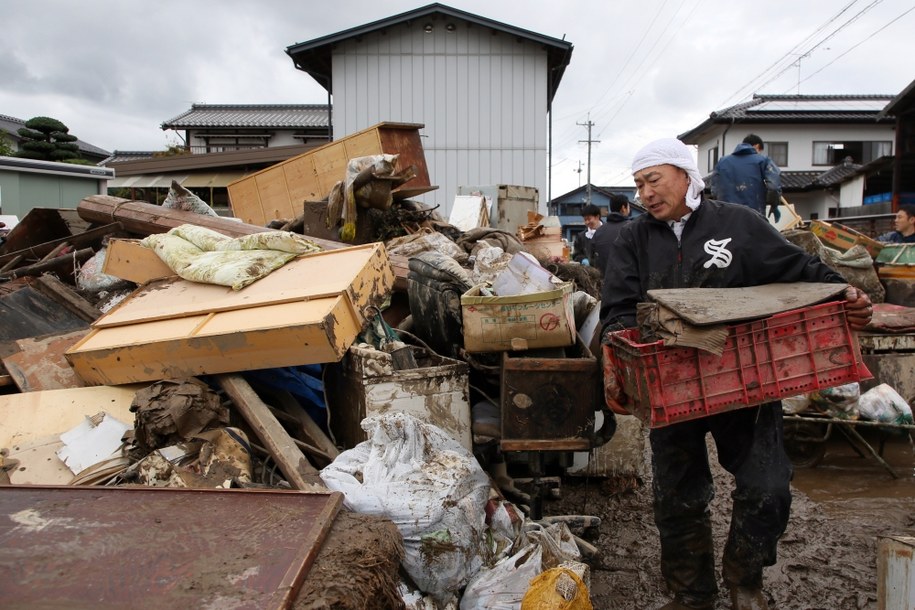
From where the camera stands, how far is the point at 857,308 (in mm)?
2320

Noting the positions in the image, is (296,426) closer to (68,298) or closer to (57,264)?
(68,298)

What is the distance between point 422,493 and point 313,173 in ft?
24.1

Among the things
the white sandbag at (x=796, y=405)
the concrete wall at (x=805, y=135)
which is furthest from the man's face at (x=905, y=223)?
the concrete wall at (x=805, y=135)

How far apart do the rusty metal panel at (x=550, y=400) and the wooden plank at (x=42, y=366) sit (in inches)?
93.5

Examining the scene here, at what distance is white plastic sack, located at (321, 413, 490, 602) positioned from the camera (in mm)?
2416

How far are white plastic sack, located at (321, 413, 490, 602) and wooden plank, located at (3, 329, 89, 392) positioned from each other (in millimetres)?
1980

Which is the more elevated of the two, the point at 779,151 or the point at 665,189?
the point at 779,151

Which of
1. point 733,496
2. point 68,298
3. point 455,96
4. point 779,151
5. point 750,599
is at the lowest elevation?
point 750,599

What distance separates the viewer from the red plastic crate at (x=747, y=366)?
7.34ft

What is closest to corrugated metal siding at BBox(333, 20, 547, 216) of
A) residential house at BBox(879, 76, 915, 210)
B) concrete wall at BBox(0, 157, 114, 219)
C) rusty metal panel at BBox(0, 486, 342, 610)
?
concrete wall at BBox(0, 157, 114, 219)

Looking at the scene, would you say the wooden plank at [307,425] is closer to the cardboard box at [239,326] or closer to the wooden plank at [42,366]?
the cardboard box at [239,326]

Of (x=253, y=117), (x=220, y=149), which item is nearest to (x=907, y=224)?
(x=220, y=149)

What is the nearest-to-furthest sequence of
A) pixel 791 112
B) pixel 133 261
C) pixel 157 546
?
pixel 157 546 < pixel 133 261 < pixel 791 112

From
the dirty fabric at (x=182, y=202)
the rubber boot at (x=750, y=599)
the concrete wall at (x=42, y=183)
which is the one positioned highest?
the concrete wall at (x=42, y=183)
